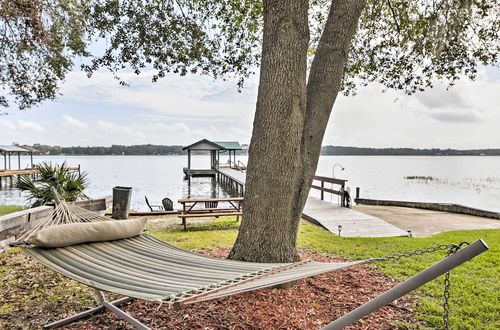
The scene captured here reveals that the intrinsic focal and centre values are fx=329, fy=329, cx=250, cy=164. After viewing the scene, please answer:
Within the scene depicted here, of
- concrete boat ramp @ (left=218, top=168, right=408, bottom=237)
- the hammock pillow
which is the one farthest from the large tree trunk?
concrete boat ramp @ (left=218, top=168, right=408, bottom=237)

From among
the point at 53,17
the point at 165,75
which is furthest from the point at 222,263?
the point at 53,17

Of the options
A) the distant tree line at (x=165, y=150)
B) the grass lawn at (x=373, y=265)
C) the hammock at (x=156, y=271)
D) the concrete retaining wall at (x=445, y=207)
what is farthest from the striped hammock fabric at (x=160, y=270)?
the distant tree line at (x=165, y=150)

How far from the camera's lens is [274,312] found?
2732mm

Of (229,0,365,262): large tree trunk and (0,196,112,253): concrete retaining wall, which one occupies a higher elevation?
(229,0,365,262): large tree trunk

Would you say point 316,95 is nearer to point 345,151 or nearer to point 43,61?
point 43,61

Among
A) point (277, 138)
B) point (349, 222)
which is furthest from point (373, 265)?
point (349, 222)

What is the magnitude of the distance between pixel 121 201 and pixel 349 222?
5735 millimetres

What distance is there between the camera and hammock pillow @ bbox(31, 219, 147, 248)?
2.56m

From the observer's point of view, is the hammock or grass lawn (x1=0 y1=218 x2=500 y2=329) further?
grass lawn (x1=0 y1=218 x2=500 y2=329)

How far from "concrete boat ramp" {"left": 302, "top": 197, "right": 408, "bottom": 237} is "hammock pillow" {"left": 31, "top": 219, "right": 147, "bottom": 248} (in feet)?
16.1

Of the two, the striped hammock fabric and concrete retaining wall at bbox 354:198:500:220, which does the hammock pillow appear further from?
concrete retaining wall at bbox 354:198:500:220

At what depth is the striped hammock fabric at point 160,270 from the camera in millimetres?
1870

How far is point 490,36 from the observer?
5.59m

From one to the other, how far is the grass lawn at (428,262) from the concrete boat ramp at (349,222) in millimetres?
424
